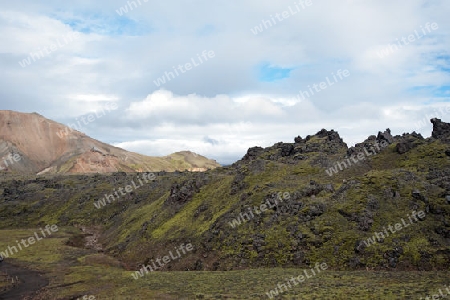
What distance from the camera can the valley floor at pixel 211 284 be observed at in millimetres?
43344

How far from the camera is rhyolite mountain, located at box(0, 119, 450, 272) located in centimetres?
5950

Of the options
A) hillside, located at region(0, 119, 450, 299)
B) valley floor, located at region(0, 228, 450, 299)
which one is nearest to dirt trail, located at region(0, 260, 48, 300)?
valley floor, located at region(0, 228, 450, 299)

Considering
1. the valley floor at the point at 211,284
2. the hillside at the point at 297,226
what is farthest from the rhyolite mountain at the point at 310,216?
the valley floor at the point at 211,284

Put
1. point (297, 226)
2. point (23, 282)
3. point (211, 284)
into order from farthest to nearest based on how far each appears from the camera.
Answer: point (297, 226), point (23, 282), point (211, 284)

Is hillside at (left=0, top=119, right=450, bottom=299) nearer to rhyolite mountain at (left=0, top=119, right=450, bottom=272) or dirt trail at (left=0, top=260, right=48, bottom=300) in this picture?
rhyolite mountain at (left=0, top=119, right=450, bottom=272)

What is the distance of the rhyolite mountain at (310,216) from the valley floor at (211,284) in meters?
5.30

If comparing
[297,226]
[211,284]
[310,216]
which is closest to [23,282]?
[211,284]

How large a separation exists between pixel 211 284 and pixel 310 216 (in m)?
27.0

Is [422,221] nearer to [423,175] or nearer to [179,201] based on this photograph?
[423,175]

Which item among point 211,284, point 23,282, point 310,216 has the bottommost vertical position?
point 211,284

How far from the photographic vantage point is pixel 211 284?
53.2 m

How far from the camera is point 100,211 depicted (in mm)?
143750

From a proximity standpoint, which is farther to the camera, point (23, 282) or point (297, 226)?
point (297, 226)

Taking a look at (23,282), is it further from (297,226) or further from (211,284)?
(297,226)
